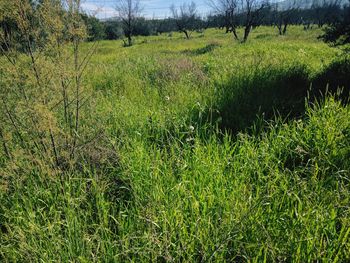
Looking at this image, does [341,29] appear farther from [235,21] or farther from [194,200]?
[235,21]

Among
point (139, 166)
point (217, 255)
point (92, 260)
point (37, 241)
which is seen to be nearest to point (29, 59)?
point (139, 166)

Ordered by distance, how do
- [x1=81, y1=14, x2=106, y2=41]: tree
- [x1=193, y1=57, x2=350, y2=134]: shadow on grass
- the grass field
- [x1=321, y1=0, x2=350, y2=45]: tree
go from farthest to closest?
1. [x1=321, y1=0, x2=350, y2=45]: tree
2. [x1=193, y1=57, x2=350, y2=134]: shadow on grass
3. [x1=81, y1=14, x2=106, y2=41]: tree
4. the grass field

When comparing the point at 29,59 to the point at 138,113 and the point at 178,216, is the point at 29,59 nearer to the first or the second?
the point at 138,113

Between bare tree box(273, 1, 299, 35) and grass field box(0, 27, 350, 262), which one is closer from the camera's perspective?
grass field box(0, 27, 350, 262)

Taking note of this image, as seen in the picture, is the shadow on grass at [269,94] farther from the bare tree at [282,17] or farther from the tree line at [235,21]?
the bare tree at [282,17]

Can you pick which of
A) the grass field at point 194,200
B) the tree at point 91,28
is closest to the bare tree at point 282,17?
the grass field at point 194,200

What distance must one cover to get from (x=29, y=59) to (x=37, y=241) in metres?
1.69

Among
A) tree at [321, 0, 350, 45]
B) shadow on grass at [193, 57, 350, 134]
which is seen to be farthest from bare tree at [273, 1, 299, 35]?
shadow on grass at [193, 57, 350, 134]

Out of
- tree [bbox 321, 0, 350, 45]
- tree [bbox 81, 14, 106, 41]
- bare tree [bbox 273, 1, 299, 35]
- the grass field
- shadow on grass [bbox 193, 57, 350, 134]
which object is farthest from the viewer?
bare tree [bbox 273, 1, 299, 35]

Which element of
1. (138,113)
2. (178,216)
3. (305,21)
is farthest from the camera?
(305,21)

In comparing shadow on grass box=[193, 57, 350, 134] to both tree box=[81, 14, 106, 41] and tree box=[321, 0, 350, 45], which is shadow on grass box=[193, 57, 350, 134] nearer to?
tree box=[321, 0, 350, 45]

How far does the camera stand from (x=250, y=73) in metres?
5.67

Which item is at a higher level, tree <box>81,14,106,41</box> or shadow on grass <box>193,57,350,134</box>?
tree <box>81,14,106,41</box>

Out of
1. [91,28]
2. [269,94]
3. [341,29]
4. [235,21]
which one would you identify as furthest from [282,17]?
[91,28]
